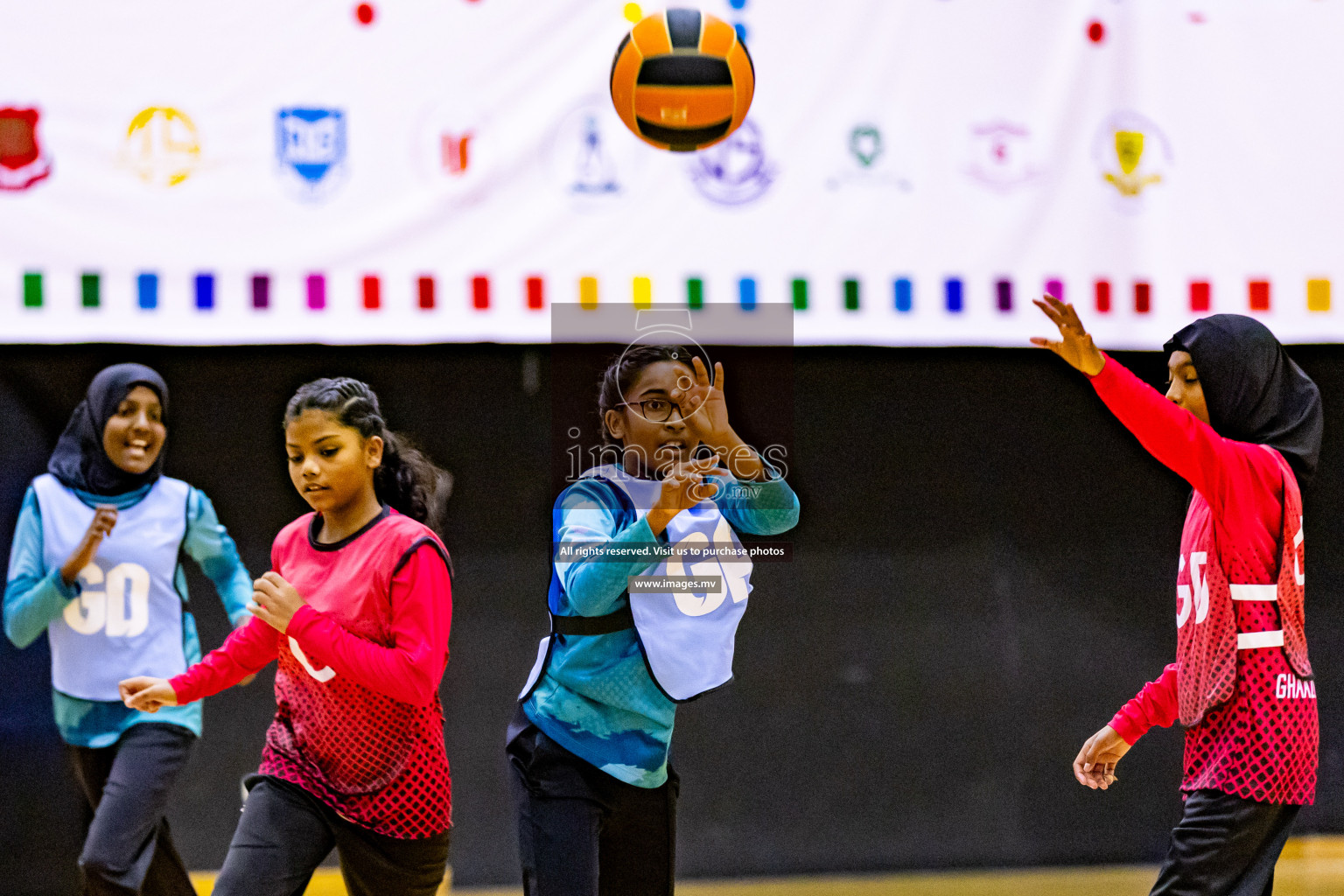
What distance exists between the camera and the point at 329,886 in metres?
4.24

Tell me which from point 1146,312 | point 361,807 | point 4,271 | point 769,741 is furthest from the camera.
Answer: point 769,741

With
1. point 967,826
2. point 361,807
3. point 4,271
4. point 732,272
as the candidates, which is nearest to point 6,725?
point 4,271

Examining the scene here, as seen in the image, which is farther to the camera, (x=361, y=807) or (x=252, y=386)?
(x=252, y=386)

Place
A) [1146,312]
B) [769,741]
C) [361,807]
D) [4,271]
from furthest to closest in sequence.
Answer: [769,741]
[1146,312]
[4,271]
[361,807]

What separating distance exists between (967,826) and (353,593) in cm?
254

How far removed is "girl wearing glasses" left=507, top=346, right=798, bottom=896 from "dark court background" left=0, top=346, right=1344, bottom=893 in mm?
1504

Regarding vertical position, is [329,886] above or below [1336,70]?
below

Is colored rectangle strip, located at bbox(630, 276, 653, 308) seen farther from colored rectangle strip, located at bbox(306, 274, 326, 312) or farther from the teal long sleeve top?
the teal long sleeve top

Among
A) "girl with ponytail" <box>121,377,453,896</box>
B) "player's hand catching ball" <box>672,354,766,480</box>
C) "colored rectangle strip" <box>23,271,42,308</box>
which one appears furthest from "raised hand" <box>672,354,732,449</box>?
"colored rectangle strip" <box>23,271,42,308</box>

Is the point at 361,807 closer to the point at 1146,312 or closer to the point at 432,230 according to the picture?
the point at 432,230

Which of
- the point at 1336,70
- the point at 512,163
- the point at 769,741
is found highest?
the point at 1336,70

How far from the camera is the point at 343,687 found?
2859mm

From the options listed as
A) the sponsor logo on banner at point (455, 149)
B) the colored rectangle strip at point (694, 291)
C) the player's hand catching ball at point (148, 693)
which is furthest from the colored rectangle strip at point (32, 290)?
the colored rectangle strip at point (694, 291)

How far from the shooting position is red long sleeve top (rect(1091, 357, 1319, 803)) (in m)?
2.87
